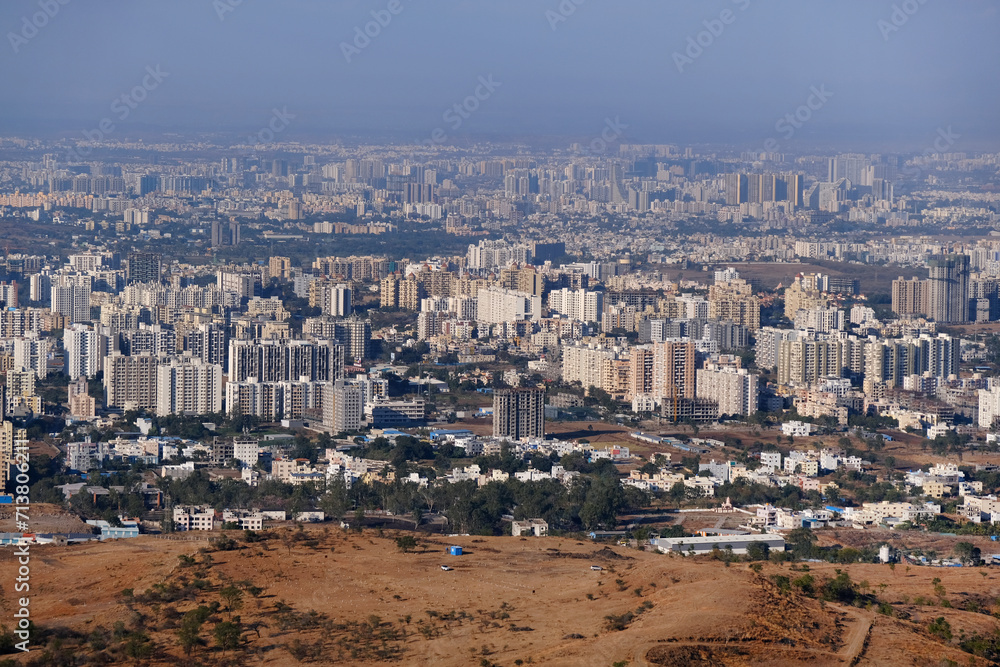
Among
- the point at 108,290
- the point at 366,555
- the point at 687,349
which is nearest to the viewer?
the point at 366,555

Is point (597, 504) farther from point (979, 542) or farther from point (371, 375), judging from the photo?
point (371, 375)

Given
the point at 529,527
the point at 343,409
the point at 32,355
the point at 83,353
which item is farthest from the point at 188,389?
the point at 529,527

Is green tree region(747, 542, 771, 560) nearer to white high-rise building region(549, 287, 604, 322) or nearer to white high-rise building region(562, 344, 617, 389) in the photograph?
white high-rise building region(562, 344, 617, 389)

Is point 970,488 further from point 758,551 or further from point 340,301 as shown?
point 340,301

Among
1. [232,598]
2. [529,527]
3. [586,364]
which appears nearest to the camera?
[232,598]

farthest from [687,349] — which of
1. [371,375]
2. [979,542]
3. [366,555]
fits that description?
[366,555]
